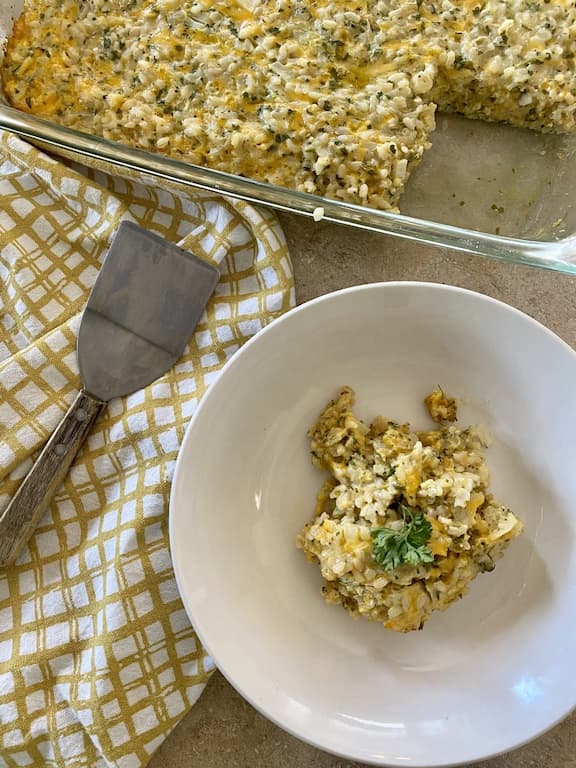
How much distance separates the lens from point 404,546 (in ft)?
4.47

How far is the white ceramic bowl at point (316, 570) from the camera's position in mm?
1478

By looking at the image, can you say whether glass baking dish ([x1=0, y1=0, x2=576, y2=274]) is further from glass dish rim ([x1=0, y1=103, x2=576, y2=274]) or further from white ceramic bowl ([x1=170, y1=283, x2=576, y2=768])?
white ceramic bowl ([x1=170, y1=283, x2=576, y2=768])

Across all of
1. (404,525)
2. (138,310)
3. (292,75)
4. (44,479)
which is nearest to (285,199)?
(292,75)

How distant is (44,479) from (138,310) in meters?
0.43

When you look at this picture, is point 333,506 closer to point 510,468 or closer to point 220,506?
point 220,506

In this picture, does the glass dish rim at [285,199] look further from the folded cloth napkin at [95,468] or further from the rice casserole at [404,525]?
the rice casserole at [404,525]

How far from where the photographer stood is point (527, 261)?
146 centimetres

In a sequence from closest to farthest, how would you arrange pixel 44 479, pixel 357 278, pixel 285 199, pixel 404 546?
1. pixel 404 546
2. pixel 285 199
3. pixel 44 479
4. pixel 357 278

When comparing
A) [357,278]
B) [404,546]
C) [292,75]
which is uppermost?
[292,75]

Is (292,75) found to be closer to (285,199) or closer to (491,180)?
(285,199)

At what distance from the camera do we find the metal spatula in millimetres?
1594

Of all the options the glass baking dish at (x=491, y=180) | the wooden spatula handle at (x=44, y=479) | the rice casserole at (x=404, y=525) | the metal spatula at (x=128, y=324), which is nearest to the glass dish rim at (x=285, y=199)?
the glass baking dish at (x=491, y=180)

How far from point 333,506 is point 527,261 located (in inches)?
26.1

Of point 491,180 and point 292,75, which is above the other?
point 292,75
